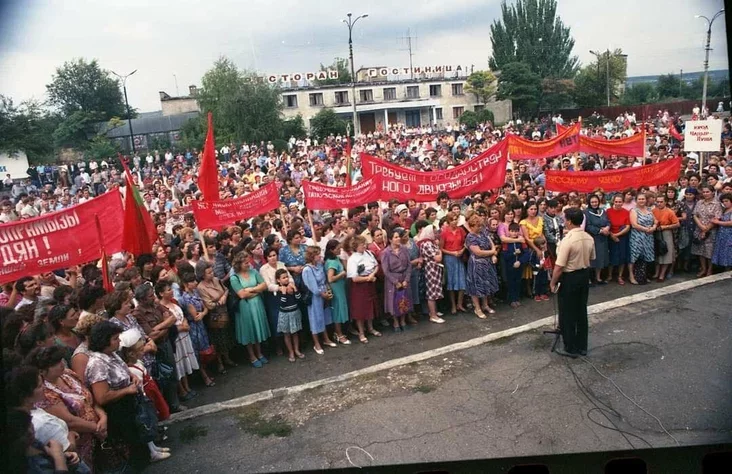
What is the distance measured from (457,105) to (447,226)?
1965 inches

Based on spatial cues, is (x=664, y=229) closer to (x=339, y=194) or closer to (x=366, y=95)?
(x=339, y=194)

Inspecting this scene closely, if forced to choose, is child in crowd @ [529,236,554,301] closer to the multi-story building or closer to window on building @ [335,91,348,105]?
the multi-story building

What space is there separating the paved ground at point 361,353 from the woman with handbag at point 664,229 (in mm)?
906

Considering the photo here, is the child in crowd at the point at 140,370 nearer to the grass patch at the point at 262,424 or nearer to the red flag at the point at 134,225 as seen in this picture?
the grass patch at the point at 262,424

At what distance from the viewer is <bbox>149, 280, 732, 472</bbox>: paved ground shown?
448 centimetres

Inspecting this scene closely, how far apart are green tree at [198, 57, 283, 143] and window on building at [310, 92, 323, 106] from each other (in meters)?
13.9

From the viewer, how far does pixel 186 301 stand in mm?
5863

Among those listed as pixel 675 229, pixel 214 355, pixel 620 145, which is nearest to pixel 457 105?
pixel 620 145

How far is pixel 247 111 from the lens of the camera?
3528cm

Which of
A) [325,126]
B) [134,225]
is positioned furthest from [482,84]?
[134,225]

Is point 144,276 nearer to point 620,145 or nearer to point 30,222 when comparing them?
point 30,222

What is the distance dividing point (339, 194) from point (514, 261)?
284 cm

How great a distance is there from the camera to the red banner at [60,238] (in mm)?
4973

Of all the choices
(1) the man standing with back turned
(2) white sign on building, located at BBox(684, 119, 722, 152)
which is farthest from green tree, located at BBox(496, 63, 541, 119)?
(1) the man standing with back turned
